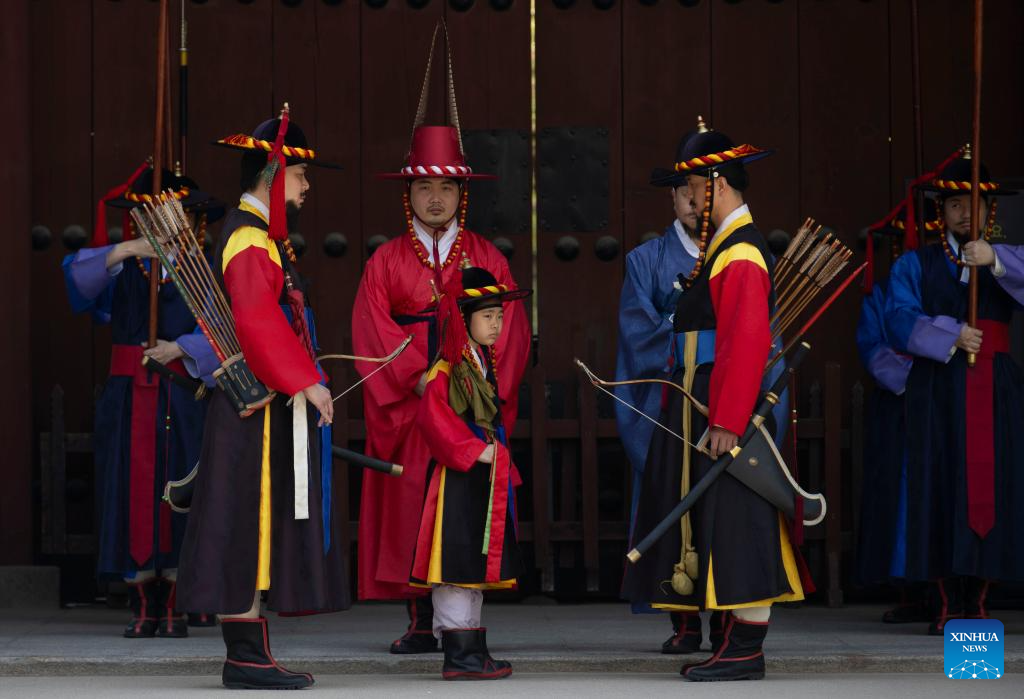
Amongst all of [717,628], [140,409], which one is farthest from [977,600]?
[140,409]

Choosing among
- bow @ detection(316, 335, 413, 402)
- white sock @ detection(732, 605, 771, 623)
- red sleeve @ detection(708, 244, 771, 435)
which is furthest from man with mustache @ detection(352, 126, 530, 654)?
white sock @ detection(732, 605, 771, 623)

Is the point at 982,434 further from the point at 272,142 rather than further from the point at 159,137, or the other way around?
the point at 159,137

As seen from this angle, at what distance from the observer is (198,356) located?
22.9 feet

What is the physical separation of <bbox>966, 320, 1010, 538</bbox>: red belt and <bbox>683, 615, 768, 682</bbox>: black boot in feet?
4.43

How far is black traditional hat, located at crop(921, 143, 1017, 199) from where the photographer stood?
7062mm

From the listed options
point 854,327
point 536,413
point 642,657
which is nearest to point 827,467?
point 854,327

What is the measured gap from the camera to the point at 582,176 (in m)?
7.95

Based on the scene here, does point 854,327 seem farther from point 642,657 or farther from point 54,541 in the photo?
point 54,541

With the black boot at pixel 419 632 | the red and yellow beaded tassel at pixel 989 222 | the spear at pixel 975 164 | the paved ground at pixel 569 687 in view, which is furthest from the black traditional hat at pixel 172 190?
the red and yellow beaded tassel at pixel 989 222

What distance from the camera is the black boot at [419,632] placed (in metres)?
6.57

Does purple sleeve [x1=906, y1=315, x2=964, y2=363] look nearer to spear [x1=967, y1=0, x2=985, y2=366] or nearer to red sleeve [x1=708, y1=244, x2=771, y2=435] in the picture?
spear [x1=967, y1=0, x2=985, y2=366]

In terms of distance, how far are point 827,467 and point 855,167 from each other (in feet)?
4.26

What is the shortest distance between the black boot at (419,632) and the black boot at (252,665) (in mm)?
758

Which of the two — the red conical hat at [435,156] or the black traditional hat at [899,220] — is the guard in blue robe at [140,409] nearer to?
the red conical hat at [435,156]
